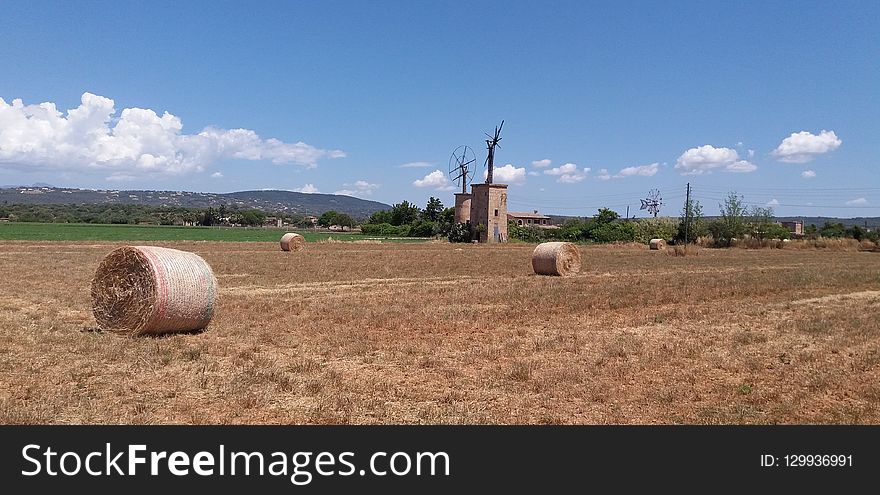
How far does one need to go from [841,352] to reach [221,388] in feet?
31.1

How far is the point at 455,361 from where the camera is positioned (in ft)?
32.1

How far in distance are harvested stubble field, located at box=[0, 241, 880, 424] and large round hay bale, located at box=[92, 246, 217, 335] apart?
40cm

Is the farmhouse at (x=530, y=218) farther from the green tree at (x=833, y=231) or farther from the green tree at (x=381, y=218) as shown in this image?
the green tree at (x=833, y=231)

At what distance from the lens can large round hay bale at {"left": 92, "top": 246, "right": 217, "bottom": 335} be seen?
11352mm

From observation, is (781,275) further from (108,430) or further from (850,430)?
(108,430)

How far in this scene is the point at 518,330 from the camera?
12602 mm

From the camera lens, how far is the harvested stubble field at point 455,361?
716 cm

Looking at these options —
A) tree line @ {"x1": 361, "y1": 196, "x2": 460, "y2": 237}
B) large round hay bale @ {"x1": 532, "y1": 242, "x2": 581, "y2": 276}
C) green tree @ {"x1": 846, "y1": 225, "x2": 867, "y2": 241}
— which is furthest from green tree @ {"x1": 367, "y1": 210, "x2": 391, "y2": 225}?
large round hay bale @ {"x1": 532, "y1": 242, "x2": 581, "y2": 276}

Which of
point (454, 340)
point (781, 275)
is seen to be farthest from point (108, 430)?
point (781, 275)

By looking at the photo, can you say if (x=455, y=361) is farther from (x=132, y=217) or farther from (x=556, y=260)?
(x=132, y=217)

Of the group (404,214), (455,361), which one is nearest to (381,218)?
(404,214)

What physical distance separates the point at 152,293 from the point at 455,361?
5.48 metres

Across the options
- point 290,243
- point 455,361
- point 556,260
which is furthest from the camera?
point 290,243

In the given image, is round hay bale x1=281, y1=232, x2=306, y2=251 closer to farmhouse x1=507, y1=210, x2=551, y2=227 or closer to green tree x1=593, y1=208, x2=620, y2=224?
green tree x1=593, y1=208, x2=620, y2=224
